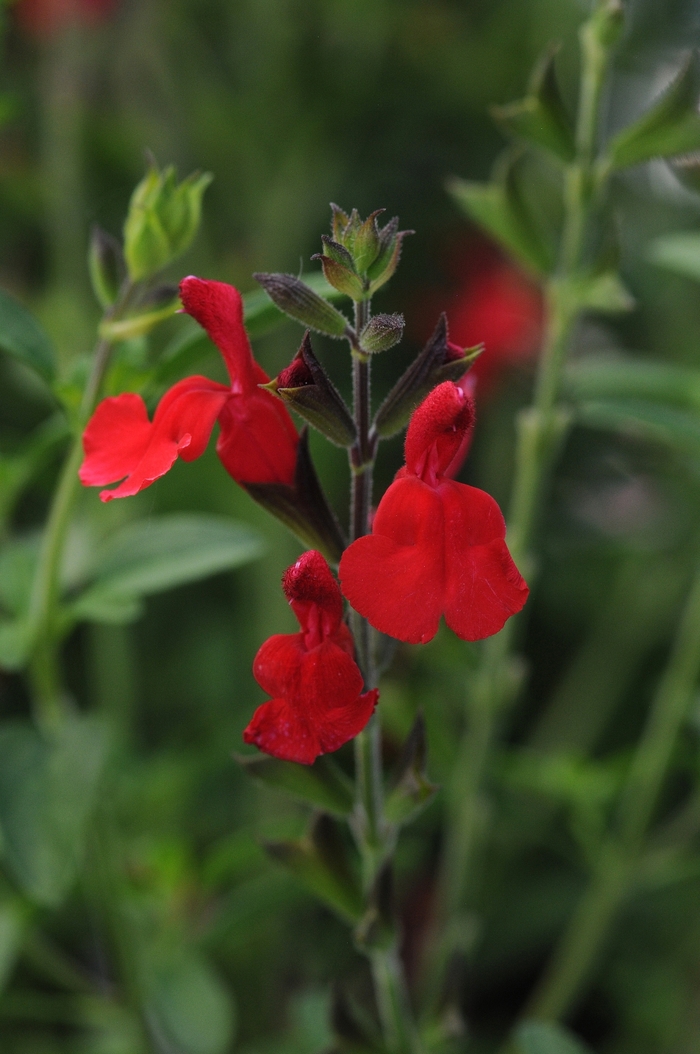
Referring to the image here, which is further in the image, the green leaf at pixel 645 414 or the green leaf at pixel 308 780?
the green leaf at pixel 645 414

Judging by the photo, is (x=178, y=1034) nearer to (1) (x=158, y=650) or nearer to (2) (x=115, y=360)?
(2) (x=115, y=360)

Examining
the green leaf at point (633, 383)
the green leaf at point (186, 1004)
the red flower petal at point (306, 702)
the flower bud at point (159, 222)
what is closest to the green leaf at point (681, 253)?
the green leaf at point (633, 383)

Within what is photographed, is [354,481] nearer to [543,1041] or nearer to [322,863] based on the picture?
[322,863]

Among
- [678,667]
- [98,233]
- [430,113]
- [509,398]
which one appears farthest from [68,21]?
[678,667]

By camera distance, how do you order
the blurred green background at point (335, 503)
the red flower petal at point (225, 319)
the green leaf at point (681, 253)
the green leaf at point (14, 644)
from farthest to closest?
the blurred green background at point (335, 503), the green leaf at point (681, 253), the green leaf at point (14, 644), the red flower petal at point (225, 319)

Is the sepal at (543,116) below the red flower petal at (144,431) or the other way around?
the other way around

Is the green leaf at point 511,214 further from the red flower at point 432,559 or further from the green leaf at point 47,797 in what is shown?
the green leaf at point 47,797
